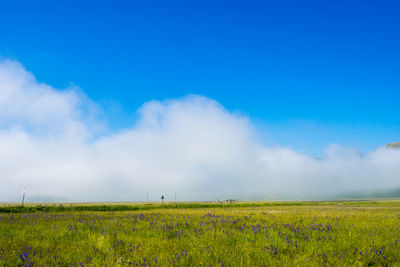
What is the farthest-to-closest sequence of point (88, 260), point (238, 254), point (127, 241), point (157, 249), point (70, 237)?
point (70, 237) < point (127, 241) < point (157, 249) < point (238, 254) < point (88, 260)

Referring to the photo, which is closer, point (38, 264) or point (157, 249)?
point (38, 264)

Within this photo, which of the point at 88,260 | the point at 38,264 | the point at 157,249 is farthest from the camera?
the point at 157,249

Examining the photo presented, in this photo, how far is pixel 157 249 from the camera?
5.65 meters

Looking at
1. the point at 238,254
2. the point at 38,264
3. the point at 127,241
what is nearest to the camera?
the point at 38,264

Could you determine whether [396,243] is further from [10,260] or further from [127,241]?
[10,260]

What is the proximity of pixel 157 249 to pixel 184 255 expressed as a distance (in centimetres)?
91

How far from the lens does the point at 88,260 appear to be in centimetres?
492

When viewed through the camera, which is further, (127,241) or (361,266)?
(127,241)

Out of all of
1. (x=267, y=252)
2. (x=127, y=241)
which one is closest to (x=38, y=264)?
(x=127, y=241)

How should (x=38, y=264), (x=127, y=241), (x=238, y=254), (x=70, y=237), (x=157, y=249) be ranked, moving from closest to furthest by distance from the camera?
1. (x=38, y=264)
2. (x=238, y=254)
3. (x=157, y=249)
4. (x=127, y=241)
5. (x=70, y=237)

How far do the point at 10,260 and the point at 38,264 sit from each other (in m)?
0.79

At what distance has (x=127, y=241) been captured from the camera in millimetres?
6543

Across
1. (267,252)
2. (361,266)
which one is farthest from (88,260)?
(361,266)

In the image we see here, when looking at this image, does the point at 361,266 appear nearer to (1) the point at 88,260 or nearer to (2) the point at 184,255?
(2) the point at 184,255
